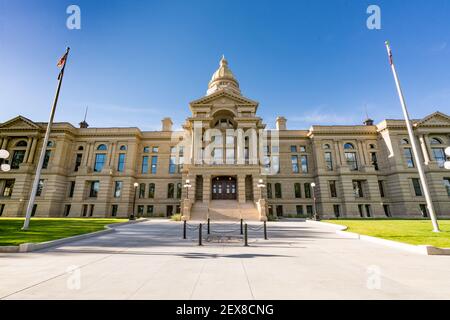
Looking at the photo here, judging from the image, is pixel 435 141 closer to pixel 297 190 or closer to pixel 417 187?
pixel 417 187

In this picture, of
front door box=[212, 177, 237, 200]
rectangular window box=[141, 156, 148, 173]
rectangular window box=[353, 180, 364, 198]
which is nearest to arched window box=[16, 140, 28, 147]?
rectangular window box=[141, 156, 148, 173]

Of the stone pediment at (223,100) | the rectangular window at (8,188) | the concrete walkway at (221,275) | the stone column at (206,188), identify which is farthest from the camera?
the stone pediment at (223,100)

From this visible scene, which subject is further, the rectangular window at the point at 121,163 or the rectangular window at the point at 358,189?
the rectangular window at the point at 121,163

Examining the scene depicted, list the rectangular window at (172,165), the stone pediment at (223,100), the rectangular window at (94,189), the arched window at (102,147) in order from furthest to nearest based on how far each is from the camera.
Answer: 1. the rectangular window at (172,165)
2. the arched window at (102,147)
3. the stone pediment at (223,100)
4. the rectangular window at (94,189)

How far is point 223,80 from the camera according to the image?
172 feet

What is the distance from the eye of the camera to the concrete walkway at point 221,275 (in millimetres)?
4332

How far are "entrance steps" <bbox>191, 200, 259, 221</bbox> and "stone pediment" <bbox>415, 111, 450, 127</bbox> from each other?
34.1m

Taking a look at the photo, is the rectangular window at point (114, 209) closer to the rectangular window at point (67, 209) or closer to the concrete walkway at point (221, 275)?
the rectangular window at point (67, 209)

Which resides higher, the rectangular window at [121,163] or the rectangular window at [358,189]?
the rectangular window at [121,163]

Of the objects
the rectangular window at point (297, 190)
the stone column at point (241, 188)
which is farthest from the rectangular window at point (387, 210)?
the stone column at point (241, 188)

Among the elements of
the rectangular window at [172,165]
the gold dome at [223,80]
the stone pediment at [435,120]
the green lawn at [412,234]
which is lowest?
the green lawn at [412,234]

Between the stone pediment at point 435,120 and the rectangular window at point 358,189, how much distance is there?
561 inches

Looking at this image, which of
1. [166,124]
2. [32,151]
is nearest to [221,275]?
[166,124]

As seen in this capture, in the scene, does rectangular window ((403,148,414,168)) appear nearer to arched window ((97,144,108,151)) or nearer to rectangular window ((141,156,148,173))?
rectangular window ((141,156,148,173))
